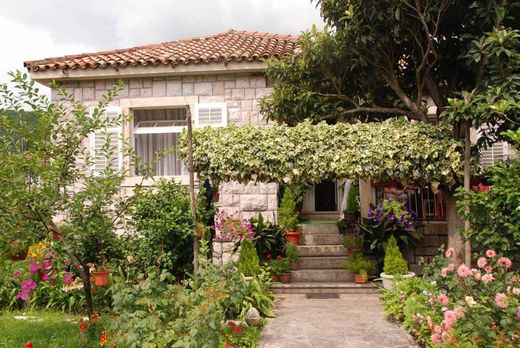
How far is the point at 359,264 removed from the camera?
26.1 ft

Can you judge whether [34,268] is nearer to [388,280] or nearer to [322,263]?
[322,263]

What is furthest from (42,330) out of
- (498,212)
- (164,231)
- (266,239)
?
(498,212)

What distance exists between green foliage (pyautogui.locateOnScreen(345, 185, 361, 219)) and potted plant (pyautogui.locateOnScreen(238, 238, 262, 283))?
323cm

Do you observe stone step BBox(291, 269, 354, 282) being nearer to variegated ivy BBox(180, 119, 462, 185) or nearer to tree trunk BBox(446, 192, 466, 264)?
tree trunk BBox(446, 192, 466, 264)

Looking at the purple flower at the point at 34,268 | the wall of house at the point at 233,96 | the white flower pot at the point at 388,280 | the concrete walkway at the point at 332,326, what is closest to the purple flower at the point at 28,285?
the purple flower at the point at 34,268

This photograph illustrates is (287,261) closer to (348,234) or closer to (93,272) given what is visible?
(348,234)

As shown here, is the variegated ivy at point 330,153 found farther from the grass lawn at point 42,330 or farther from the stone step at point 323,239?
the grass lawn at point 42,330

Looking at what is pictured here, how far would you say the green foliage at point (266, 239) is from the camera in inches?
328

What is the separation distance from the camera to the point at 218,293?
14.4 ft

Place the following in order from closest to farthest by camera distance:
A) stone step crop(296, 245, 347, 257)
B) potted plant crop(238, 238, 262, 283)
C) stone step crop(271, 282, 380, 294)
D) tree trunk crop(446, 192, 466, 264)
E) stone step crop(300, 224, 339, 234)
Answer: tree trunk crop(446, 192, 466, 264)
potted plant crop(238, 238, 262, 283)
stone step crop(271, 282, 380, 294)
stone step crop(296, 245, 347, 257)
stone step crop(300, 224, 339, 234)

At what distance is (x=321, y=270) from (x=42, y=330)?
4888mm

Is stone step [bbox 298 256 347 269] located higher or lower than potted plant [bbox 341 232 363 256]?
lower

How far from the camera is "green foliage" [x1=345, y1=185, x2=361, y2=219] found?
10.1 metres

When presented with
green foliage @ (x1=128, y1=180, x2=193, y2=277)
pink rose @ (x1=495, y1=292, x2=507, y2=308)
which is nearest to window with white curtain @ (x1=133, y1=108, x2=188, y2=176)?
green foliage @ (x1=128, y1=180, x2=193, y2=277)
